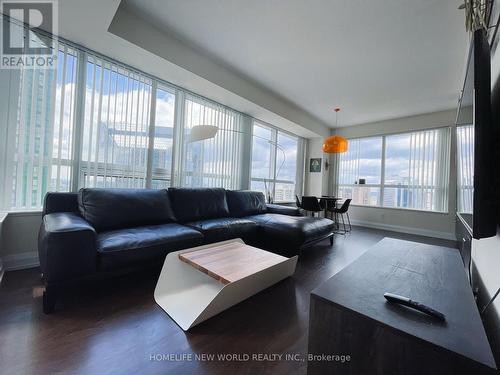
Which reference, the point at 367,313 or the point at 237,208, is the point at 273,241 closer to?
the point at 237,208

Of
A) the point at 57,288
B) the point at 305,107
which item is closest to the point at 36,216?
the point at 57,288

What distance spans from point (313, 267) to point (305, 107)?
3.51 m

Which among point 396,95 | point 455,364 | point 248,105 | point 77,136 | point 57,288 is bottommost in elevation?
point 57,288

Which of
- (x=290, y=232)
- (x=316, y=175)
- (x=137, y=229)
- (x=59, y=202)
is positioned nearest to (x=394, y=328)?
(x=290, y=232)

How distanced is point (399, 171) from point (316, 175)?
1928 mm

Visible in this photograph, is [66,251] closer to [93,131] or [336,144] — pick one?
[93,131]

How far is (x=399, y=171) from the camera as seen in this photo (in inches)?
194

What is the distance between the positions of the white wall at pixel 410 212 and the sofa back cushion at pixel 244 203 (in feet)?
10.5

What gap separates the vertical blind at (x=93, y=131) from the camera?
79.7 inches

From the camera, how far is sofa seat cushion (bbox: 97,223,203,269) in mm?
1555

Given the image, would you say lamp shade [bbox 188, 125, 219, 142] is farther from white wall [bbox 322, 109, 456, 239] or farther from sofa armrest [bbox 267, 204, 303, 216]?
white wall [bbox 322, 109, 456, 239]

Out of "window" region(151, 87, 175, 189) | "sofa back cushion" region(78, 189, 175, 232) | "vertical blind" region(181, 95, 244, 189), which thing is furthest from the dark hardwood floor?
"vertical blind" region(181, 95, 244, 189)

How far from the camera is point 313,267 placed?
2396 millimetres

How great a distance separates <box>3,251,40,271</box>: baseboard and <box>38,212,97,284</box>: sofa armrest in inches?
39.5
